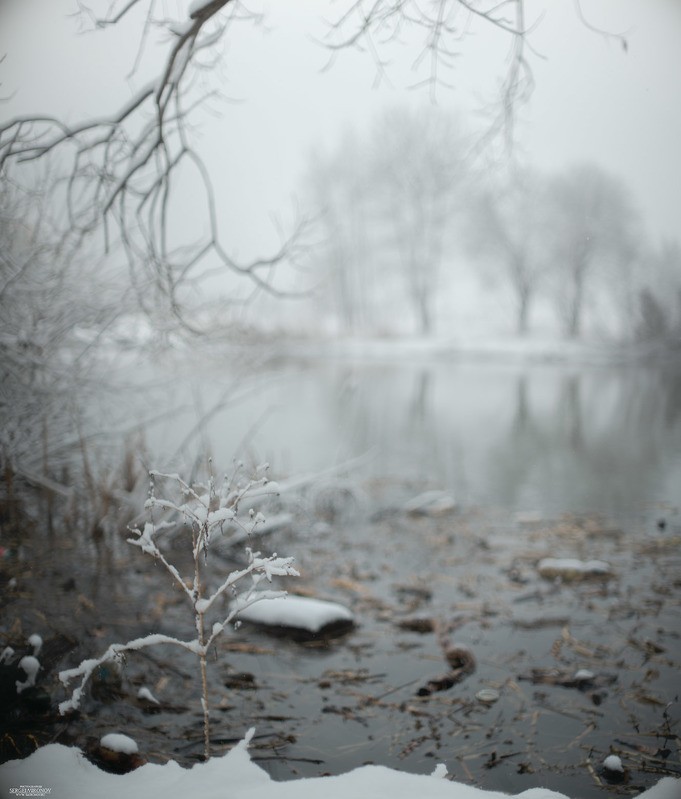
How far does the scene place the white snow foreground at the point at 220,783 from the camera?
5.87 ft

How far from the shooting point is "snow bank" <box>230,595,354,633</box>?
9.87ft

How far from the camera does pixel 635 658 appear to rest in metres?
2.78

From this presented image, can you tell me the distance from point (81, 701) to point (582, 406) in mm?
9893

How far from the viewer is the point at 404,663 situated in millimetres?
2773

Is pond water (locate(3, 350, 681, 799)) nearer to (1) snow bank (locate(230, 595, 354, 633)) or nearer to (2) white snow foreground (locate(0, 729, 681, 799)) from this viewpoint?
(1) snow bank (locate(230, 595, 354, 633))

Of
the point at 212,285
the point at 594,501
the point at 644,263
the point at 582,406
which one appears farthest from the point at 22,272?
the point at 582,406

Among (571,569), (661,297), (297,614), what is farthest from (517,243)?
(297,614)

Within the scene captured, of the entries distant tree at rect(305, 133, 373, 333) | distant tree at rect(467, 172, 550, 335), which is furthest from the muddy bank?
distant tree at rect(467, 172, 550, 335)

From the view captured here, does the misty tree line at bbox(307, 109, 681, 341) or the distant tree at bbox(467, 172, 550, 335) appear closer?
the misty tree line at bbox(307, 109, 681, 341)

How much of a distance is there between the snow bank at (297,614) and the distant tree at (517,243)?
9492 mm

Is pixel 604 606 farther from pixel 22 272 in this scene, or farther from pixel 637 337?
pixel 637 337

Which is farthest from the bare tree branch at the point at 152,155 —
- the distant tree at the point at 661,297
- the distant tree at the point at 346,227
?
the distant tree at the point at 661,297

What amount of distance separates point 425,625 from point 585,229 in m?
7.03

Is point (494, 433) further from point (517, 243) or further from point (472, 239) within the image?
point (472, 239)
